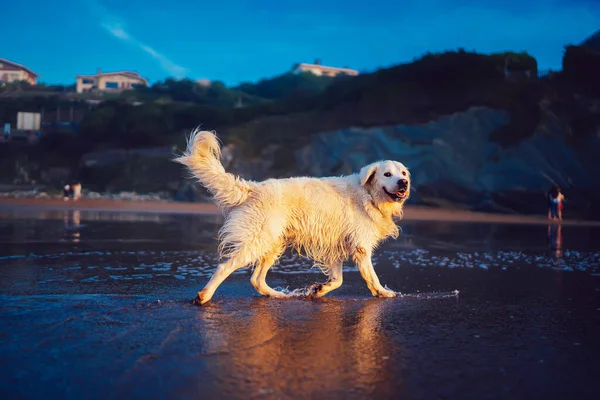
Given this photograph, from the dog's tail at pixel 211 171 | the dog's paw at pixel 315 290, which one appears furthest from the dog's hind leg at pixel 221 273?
the dog's paw at pixel 315 290

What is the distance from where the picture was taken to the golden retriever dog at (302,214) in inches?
238

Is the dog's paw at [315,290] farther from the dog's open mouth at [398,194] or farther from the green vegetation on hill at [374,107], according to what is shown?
the green vegetation on hill at [374,107]

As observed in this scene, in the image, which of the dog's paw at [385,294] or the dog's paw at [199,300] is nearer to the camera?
the dog's paw at [199,300]

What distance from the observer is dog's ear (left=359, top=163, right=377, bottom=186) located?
6.62 meters

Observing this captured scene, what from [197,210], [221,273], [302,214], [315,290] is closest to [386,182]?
[302,214]

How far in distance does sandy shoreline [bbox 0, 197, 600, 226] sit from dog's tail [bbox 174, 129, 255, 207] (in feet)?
61.2

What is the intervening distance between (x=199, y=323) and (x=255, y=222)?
1.58m

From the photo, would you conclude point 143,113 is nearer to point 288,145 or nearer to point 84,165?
point 84,165

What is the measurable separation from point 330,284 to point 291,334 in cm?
188

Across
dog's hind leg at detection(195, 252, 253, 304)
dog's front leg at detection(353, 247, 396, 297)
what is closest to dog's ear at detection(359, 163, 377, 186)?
dog's front leg at detection(353, 247, 396, 297)

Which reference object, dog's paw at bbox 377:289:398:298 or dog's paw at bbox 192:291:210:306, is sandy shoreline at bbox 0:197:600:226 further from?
dog's paw at bbox 192:291:210:306

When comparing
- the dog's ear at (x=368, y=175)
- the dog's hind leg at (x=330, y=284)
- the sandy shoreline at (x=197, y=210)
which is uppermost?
the dog's ear at (x=368, y=175)

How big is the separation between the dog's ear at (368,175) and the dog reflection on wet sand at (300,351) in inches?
63.9

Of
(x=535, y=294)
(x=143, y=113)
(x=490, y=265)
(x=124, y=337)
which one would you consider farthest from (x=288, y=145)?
(x=124, y=337)
